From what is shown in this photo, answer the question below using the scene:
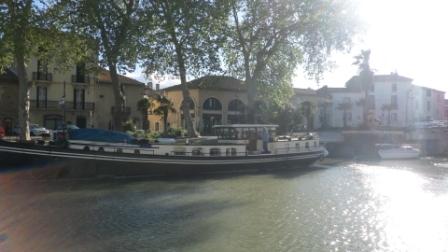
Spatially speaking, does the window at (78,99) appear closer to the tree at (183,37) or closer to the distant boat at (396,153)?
the tree at (183,37)

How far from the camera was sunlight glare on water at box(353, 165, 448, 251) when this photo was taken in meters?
14.1

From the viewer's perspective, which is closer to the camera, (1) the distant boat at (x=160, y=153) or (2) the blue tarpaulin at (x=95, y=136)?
(1) the distant boat at (x=160, y=153)

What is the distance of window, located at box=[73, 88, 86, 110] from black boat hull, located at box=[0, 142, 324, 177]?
37.0 m

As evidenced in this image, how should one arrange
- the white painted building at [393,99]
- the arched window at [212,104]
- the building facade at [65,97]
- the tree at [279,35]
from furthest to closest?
the white painted building at [393,99] → the arched window at [212,104] → the building facade at [65,97] → the tree at [279,35]

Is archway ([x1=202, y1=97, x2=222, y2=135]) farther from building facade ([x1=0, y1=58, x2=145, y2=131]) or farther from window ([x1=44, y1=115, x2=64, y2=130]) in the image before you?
window ([x1=44, y1=115, x2=64, y2=130])

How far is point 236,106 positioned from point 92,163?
161ft

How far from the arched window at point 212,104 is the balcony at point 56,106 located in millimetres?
16087

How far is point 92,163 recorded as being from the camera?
81.1 ft

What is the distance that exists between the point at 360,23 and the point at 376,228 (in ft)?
90.0

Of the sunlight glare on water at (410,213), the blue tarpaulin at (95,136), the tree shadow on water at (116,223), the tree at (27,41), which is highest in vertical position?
the tree at (27,41)

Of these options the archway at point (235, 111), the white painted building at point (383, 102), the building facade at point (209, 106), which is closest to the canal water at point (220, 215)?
the building facade at point (209, 106)

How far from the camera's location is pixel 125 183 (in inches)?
949

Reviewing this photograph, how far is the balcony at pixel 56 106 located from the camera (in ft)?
187

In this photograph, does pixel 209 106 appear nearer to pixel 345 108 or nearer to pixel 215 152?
pixel 345 108
